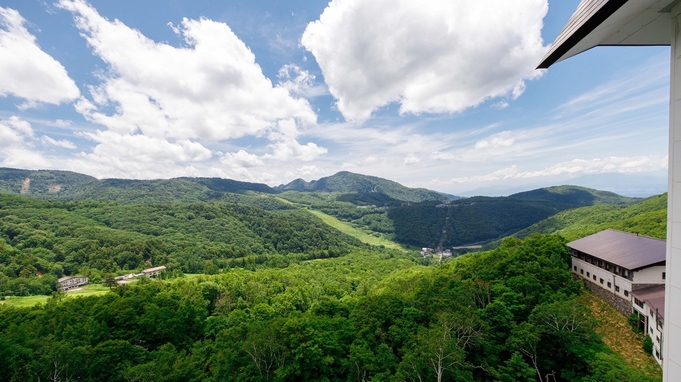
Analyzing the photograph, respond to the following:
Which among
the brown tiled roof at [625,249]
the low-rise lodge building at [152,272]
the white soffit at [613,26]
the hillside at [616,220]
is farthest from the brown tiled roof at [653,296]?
the low-rise lodge building at [152,272]

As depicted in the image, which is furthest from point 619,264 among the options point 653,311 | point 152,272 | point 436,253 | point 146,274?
point 436,253

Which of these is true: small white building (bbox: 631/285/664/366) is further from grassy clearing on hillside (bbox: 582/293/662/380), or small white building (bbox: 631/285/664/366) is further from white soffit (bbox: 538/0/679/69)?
white soffit (bbox: 538/0/679/69)

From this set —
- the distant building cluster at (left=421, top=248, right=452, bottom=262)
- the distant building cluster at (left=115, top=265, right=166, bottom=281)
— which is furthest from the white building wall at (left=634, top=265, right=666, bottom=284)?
the distant building cluster at (left=421, top=248, right=452, bottom=262)

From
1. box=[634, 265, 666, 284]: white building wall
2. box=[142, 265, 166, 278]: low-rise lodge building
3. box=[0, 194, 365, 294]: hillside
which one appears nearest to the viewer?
box=[634, 265, 666, 284]: white building wall

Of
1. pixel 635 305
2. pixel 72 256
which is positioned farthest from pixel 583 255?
pixel 72 256

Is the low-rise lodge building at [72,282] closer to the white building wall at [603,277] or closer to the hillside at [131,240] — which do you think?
the hillside at [131,240]
